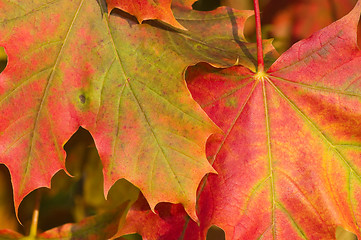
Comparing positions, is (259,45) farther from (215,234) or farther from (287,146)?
(215,234)

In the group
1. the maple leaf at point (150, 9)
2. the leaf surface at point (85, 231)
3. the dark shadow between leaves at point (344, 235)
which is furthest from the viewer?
the dark shadow between leaves at point (344, 235)

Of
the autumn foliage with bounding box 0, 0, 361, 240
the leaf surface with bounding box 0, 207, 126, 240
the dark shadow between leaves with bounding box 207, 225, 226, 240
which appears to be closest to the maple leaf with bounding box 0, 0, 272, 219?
the autumn foliage with bounding box 0, 0, 361, 240

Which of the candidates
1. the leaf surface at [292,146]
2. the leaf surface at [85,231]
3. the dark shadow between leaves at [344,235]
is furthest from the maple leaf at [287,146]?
the dark shadow between leaves at [344,235]

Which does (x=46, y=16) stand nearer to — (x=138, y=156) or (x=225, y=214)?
(x=138, y=156)

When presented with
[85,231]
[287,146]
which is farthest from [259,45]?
[85,231]

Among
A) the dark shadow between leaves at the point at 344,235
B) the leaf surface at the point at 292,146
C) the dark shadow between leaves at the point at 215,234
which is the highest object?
the leaf surface at the point at 292,146

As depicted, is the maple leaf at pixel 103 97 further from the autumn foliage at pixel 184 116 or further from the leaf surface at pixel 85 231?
the leaf surface at pixel 85 231
